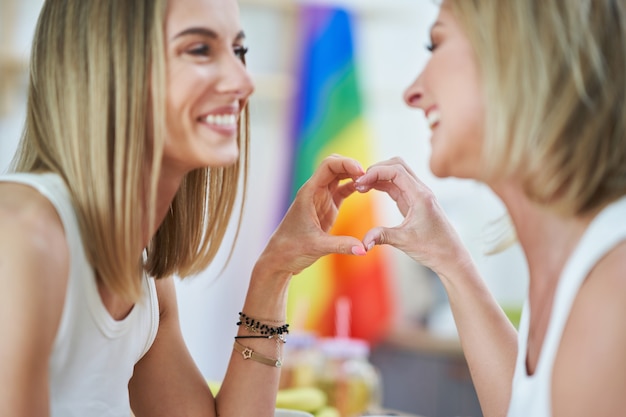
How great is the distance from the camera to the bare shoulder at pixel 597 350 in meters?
0.88

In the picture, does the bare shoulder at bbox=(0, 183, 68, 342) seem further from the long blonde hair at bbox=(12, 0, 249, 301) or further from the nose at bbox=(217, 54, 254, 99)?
the nose at bbox=(217, 54, 254, 99)

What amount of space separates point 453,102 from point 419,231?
1.14 feet

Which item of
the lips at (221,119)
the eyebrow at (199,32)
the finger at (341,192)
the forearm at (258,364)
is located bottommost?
the forearm at (258,364)

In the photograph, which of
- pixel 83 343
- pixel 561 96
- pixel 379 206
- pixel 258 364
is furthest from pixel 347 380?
pixel 379 206

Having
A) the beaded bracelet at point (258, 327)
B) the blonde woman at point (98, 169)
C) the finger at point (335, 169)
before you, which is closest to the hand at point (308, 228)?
the finger at point (335, 169)

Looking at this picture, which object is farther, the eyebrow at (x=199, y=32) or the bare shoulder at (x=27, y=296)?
the eyebrow at (x=199, y=32)

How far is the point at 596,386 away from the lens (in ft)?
2.89

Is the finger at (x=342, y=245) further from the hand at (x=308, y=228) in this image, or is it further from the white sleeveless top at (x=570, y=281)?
the white sleeveless top at (x=570, y=281)

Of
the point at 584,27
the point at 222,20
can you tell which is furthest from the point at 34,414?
the point at 584,27

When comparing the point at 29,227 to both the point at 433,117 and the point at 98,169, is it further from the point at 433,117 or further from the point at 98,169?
the point at 433,117

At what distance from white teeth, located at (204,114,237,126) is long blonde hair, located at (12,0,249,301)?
0.07m

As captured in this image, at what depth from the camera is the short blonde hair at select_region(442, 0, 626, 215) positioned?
940mm

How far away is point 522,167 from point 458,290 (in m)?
0.39

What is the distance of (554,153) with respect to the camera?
0.95 metres
